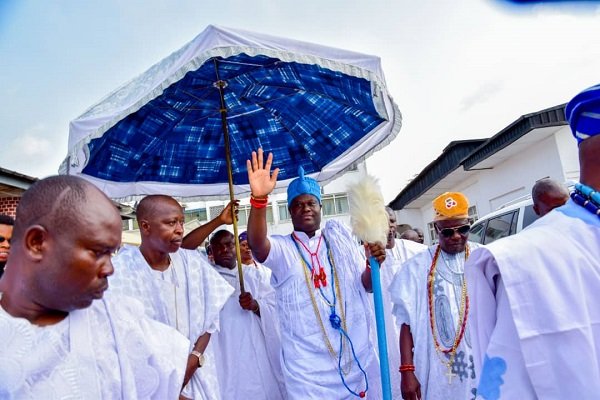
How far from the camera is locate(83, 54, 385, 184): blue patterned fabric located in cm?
378

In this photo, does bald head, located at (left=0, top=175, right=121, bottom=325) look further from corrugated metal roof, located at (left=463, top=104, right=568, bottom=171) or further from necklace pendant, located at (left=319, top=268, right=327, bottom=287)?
corrugated metal roof, located at (left=463, top=104, right=568, bottom=171)

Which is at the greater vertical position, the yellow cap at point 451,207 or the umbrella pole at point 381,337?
the yellow cap at point 451,207

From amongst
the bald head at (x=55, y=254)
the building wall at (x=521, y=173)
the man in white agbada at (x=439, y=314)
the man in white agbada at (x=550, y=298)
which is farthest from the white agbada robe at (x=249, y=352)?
the building wall at (x=521, y=173)

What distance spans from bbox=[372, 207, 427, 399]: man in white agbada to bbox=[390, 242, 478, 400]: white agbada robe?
1.84 ft

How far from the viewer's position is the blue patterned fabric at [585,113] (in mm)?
1351

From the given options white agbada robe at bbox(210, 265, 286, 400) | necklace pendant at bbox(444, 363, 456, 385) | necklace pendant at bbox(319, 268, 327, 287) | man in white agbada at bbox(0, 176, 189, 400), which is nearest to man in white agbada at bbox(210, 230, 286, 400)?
white agbada robe at bbox(210, 265, 286, 400)

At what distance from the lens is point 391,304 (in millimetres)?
4668

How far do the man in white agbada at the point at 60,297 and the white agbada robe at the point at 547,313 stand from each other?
115 centimetres

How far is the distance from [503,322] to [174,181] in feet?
14.0

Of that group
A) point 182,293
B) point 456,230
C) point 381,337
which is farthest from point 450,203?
point 182,293

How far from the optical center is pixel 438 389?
3.20 m

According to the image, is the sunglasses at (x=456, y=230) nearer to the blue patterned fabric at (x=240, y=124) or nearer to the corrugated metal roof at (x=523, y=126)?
the blue patterned fabric at (x=240, y=124)

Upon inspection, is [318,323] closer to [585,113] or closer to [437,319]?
[437,319]

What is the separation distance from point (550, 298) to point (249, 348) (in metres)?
4.00
